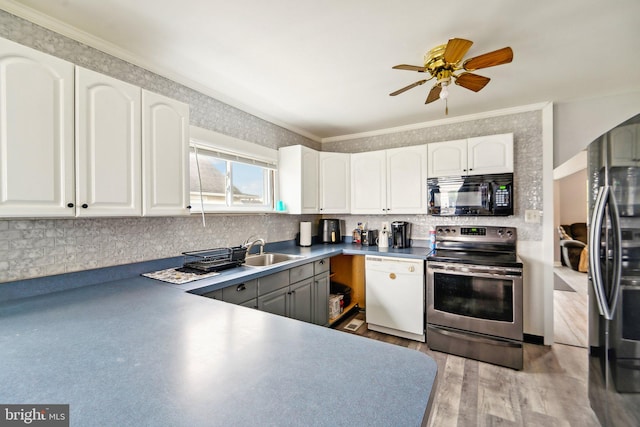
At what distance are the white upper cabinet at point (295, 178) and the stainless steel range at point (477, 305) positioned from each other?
4.77ft

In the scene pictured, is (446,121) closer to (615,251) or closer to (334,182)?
(334,182)

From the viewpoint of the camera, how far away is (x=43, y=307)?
126 cm

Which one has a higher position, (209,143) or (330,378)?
(209,143)

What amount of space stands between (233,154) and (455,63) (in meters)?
1.90

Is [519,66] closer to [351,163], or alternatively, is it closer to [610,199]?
[610,199]

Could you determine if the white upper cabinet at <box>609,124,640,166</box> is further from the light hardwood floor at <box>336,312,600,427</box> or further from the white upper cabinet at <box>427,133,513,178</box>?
the light hardwood floor at <box>336,312,600,427</box>

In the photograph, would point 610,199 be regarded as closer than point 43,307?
No

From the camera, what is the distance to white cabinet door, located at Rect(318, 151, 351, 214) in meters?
3.38

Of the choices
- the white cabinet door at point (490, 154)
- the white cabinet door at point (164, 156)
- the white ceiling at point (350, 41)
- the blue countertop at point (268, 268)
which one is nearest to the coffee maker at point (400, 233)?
the blue countertop at point (268, 268)

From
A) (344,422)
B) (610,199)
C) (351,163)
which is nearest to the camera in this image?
(344,422)

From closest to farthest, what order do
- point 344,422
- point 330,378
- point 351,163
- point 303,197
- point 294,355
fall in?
1. point 344,422
2. point 330,378
3. point 294,355
4. point 303,197
5. point 351,163

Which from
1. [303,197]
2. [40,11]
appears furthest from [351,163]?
[40,11]

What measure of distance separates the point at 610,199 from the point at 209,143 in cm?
263

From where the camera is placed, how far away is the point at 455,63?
1748 mm
